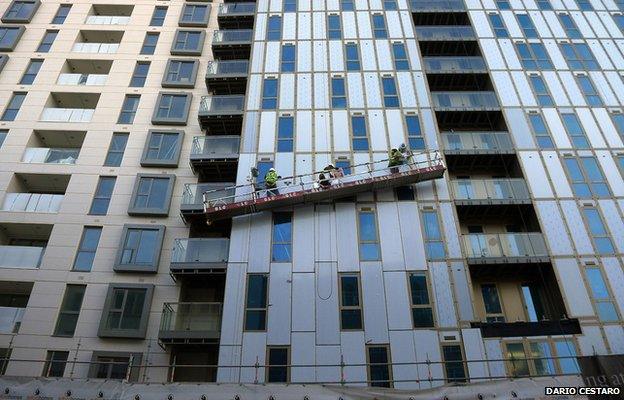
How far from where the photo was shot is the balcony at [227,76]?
29.0 m

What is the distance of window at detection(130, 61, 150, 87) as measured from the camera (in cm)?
2978

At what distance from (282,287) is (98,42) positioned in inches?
898

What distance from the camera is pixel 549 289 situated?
22031 mm

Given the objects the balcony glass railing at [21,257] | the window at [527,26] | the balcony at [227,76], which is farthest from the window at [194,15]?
the window at [527,26]

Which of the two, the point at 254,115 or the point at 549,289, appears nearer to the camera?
the point at 549,289

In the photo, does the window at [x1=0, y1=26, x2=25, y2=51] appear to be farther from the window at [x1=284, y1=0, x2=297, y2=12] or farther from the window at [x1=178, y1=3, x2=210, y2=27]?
the window at [x1=284, y1=0, x2=297, y2=12]

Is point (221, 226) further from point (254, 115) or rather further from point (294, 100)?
point (294, 100)

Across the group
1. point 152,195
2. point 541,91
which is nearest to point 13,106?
point 152,195

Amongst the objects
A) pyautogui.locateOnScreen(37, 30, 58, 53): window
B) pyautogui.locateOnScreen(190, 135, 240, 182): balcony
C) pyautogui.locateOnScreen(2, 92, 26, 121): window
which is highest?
pyautogui.locateOnScreen(37, 30, 58, 53): window

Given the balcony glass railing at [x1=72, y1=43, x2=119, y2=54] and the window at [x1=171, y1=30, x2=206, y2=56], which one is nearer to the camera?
the window at [x1=171, y1=30, x2=206, y2=56]

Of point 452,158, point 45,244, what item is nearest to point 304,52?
point 452,158

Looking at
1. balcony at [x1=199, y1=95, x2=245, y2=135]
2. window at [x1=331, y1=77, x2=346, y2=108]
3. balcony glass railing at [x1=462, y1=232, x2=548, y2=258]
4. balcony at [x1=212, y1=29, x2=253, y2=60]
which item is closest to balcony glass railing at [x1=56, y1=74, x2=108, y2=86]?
balcony at [x1=212, y1=29, x2=253, y2=60]

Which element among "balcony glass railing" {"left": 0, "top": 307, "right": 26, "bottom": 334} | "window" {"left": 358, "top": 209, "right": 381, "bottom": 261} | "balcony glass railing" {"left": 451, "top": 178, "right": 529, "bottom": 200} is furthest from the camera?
"balcony glass railing" {"left": 451, "top": 178, "right": 529, "bottom": 200}

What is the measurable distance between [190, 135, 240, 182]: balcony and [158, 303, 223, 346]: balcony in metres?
7.51
